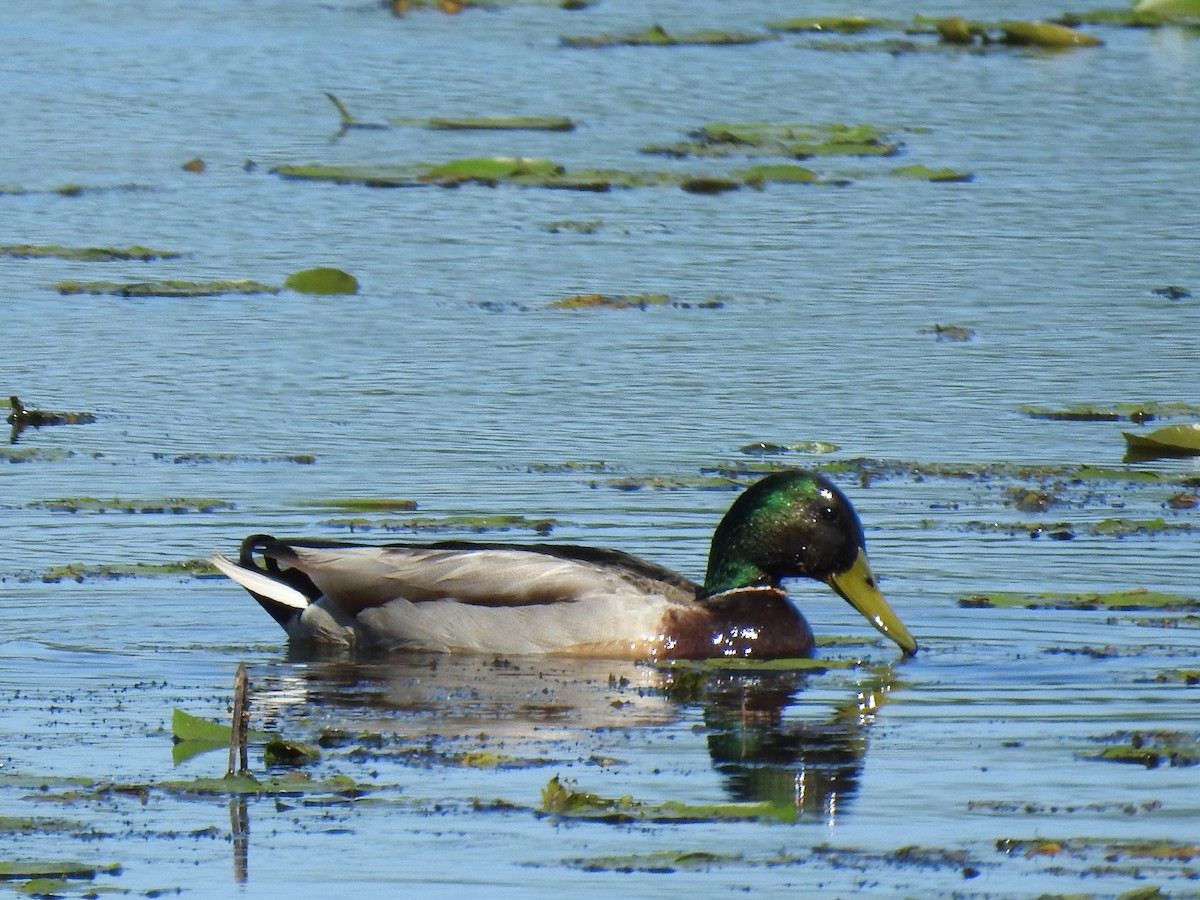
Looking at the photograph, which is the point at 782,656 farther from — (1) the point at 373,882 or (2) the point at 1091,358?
(2) the point at 1091,358

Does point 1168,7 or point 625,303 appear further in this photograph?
point 1168,7

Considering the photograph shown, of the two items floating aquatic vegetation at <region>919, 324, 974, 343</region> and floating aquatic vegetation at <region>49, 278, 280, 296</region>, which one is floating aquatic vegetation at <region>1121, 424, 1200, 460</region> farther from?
floating aquatic vegetation at <region>49, 278, 280, 296</region>

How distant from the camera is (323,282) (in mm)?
15359

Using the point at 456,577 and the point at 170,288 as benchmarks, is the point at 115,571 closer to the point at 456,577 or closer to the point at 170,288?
the point at 456,577

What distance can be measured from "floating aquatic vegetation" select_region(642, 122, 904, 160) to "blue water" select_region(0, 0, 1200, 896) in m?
0.15

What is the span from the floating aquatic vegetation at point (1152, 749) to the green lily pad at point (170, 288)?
8120 mm

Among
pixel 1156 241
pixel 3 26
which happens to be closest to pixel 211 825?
pixel 1156 241

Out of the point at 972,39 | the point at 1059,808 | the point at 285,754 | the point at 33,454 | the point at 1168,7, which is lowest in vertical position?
the point at 33,454

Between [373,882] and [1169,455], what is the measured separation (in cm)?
615

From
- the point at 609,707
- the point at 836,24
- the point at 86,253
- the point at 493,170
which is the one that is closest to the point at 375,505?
the point at 609,707

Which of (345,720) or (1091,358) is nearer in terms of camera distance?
(345,720)

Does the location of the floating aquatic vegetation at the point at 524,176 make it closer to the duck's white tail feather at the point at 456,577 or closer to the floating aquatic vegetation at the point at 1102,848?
the duck's white tail feather at the point at 456,577

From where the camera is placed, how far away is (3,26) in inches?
1073

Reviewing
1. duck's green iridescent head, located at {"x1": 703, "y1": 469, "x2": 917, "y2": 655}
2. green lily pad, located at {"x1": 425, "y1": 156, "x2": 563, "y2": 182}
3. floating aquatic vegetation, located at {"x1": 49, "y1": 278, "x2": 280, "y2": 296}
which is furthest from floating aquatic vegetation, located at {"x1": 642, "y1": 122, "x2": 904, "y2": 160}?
duck's green iridescent head, located at {"x1": 703, "y1": 469, "x2": 917, "y2": 655}
